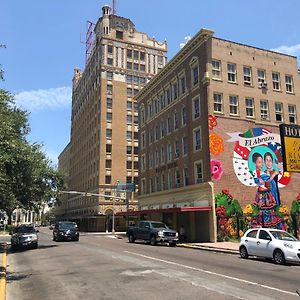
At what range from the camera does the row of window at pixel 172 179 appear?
3847 cm

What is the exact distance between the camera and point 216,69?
3844 centimetres

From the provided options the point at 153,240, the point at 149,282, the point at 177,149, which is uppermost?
the point at 177,149

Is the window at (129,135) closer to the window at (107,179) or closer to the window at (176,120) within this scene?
the window at (107,179)

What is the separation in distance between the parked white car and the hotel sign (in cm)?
625

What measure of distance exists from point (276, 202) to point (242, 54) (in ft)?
48.8

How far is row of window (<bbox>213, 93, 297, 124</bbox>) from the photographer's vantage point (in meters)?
38.1

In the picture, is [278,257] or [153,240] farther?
[153,240]

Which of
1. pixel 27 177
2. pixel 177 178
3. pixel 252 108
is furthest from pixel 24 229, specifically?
pixel 252 108

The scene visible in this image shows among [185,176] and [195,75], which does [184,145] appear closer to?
[185,176]

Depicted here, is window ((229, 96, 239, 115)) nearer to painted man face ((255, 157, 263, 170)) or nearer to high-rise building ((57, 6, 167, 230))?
painted man face ((255, 157, 263, 170))

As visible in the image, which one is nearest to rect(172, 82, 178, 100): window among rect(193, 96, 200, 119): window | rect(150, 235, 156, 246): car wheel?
rect(193, 96, 200, 119): window

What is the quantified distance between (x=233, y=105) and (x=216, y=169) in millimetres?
7016

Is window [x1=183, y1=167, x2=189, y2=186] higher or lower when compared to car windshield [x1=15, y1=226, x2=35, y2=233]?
higher

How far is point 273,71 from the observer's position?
1635 inches
